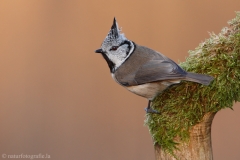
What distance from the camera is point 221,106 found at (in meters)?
1.74

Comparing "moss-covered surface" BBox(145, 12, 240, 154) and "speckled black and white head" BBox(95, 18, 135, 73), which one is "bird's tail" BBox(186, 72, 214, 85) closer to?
"moss-covered surface" BBox(145, 12, 240, 154)

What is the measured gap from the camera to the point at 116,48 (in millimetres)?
2068

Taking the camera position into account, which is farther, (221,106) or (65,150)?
(65,150)

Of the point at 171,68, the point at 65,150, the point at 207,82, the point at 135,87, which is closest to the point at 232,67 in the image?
the point at 207,82

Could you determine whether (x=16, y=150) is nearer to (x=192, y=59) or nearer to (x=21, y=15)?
(x=21, y=15)

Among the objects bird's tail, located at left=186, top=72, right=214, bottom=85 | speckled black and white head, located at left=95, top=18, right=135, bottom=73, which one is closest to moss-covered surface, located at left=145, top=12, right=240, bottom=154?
bird's tail, located at left=186, top=72, right=214, bottom=85

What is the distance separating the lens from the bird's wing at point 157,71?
1819 mm

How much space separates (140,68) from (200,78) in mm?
449

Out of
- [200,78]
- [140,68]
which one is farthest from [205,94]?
[140,68]

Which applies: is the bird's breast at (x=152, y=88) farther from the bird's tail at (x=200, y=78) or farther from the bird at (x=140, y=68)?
the bird's tail at (x=200, y=78)

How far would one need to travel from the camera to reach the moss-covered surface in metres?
1.72

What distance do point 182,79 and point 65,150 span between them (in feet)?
8.50

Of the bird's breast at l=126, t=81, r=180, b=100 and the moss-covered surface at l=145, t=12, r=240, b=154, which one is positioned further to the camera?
the bird's breast at l=126, t=81, r=180, b=100

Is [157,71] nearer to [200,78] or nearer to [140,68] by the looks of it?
[140,68]
